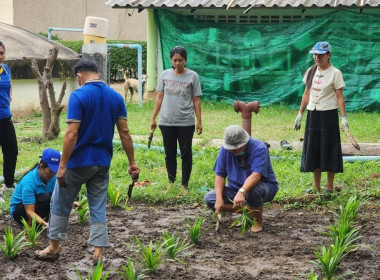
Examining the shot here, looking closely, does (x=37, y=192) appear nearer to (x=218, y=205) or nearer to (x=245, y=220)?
(x=218, y=205)

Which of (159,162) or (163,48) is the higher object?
(163,48)

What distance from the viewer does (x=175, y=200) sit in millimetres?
8977

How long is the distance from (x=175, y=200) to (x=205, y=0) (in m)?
9.40

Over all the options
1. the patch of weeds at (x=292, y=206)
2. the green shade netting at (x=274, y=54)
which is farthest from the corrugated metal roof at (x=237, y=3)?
the patch of weeds at (x=292, y=206)

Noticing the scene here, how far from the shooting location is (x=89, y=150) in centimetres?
626

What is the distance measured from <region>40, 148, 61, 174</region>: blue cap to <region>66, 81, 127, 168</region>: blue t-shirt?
0.74 meters

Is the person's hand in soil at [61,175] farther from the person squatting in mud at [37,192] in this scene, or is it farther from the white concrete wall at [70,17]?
the white concrete wall at [70,17]

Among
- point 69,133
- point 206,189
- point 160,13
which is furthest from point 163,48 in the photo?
point 69,133

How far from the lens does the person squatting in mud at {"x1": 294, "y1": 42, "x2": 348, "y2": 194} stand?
348 inches

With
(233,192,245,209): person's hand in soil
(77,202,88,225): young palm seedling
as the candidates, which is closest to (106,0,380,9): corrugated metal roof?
(77,202,88,225): young palm seedling

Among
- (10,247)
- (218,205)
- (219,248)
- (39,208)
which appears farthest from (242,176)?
(10,247)

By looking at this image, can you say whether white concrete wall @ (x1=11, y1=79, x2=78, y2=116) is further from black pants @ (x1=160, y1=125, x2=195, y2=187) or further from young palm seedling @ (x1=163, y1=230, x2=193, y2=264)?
young palm seedling @ (x1=163, y1=230, x2=193, y2=264)

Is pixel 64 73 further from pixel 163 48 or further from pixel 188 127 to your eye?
pixel 188 127

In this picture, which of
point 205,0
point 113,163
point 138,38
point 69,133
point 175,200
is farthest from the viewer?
point 138,38
